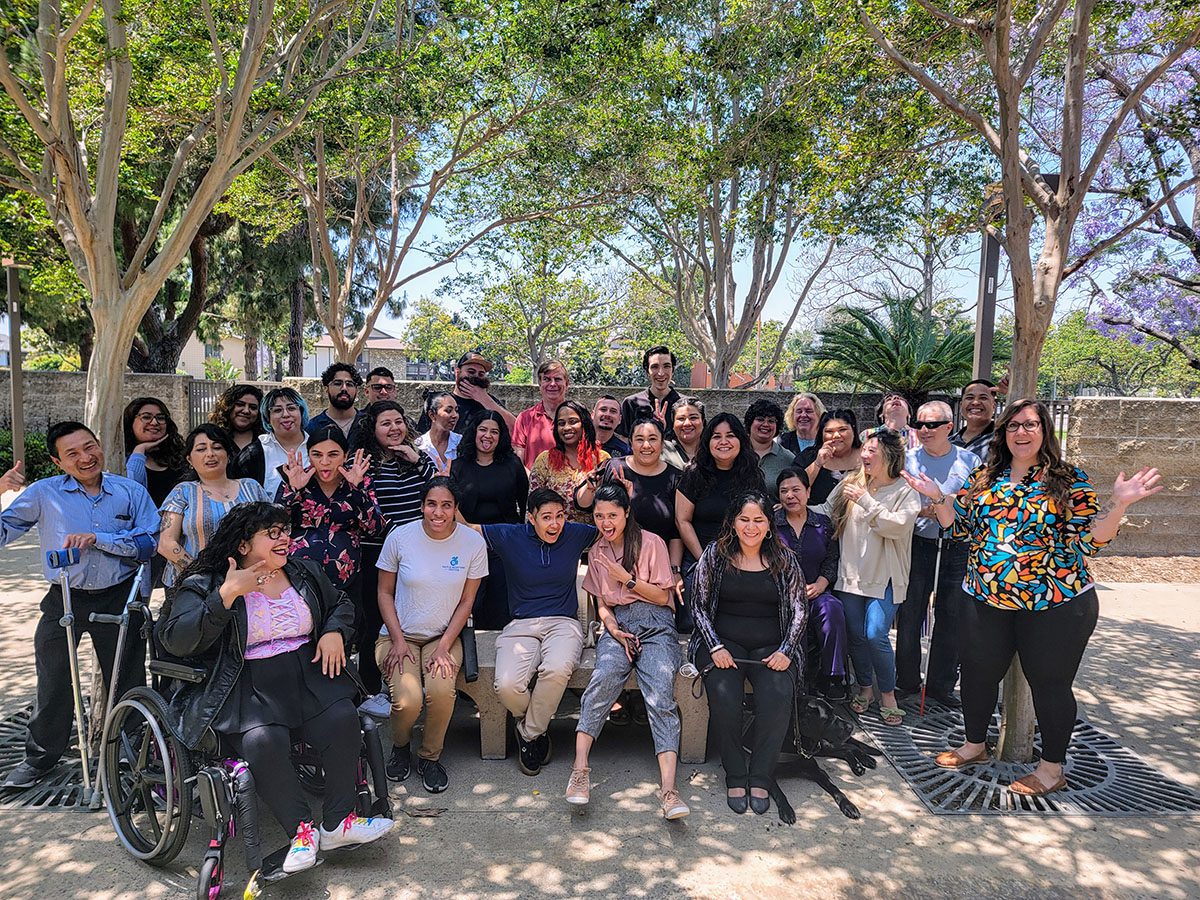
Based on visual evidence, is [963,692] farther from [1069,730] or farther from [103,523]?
[103,523]

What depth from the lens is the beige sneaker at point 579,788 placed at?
137 inches

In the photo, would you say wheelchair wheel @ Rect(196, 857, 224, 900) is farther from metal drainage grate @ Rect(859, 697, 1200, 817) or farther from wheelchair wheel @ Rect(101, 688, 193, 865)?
metal drainage grate @ Rect(859, 697, 1200, 817)

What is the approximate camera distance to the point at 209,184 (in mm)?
6473

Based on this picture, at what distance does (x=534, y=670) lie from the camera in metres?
3.99

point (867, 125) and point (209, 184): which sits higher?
point (867, 125)

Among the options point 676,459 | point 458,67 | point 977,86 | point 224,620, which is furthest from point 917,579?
point 458,67

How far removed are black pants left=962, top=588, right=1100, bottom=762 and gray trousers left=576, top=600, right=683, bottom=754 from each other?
154 cm

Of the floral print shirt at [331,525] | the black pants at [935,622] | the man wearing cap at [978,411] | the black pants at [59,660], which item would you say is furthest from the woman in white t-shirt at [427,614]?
the man wearing cap at [978,411]

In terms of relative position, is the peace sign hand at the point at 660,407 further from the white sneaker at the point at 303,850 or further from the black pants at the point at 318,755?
the white sneaker at the point at 303,850

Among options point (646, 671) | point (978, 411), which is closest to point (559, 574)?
point (646, 671)

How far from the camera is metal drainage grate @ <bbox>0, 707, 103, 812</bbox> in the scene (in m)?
3.49

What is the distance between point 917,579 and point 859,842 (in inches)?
78.0

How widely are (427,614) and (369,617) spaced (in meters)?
0.56

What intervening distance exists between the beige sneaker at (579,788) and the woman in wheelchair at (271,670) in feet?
2.71
